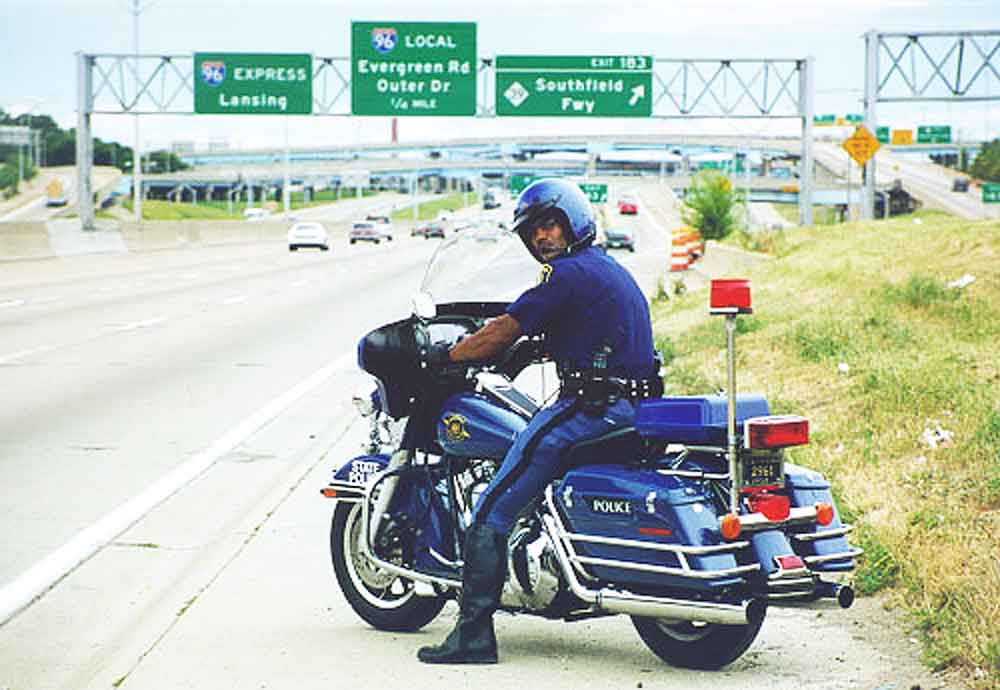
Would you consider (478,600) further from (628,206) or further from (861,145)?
(628,206)

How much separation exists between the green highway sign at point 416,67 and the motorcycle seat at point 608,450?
50052mm

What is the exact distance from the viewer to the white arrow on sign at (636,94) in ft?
181

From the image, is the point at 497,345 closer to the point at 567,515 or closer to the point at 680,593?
the point at 567,515

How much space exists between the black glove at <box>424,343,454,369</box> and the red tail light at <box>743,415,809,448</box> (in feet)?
4.34

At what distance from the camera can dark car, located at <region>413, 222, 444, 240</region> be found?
94.4 meters

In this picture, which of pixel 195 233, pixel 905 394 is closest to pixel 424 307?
pixel 905 394

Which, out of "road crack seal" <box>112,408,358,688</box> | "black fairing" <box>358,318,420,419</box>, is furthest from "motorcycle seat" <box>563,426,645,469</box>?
"road crack seal" <box>112,408,358,688</box>

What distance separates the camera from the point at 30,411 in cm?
1493

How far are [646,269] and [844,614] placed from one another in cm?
4350

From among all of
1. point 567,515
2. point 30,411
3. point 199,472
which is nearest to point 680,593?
point 567,515

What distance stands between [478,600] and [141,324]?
787 inches

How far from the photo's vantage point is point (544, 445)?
6.29 m

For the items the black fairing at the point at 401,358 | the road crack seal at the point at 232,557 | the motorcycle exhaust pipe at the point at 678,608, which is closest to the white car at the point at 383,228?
the road crack seal at the point at 232,557

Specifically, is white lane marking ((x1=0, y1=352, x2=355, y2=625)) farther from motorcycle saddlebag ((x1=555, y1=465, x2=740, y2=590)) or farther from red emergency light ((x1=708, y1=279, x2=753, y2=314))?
red emergency light ((x1=708, y1=279, x2=753, y2=314))
